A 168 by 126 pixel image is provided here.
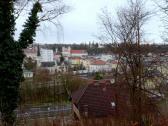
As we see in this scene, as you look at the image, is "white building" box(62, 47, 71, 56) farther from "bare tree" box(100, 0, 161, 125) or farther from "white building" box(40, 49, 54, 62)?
"bare tree" box(100, 0, 161, 125)

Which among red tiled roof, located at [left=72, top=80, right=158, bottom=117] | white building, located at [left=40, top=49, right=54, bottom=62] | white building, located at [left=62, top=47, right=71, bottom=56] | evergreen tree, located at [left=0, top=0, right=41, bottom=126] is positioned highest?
evergreen tree, located at [left=0, top=0, right=41, bottom=126]

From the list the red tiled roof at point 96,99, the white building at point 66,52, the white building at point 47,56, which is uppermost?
the white building at point 66,52

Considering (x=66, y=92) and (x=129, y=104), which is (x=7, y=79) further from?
(x=66, y=92)

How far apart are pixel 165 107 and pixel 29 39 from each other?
878 centimetres

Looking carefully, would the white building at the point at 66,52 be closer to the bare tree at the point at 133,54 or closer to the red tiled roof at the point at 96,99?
the red tiled roof at the point at 96,99

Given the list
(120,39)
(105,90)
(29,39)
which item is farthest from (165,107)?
(105,90)

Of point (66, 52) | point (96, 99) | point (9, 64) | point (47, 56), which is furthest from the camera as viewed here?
point (47, 56)

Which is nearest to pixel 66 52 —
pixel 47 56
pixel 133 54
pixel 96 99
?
pixel 47 56

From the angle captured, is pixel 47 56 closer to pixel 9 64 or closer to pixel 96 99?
pixel 96 99

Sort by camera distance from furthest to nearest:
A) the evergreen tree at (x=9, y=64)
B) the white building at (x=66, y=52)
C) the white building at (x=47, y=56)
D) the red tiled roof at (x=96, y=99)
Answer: the white building at (x=47, y=56) < the white building at (x=66, y=52) < the red tiled roof at (x=96, y=99) < the evergreen tree at (x=9, y=64)

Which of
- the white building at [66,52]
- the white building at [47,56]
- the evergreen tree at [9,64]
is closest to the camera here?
the evergreen tree at [9,64]

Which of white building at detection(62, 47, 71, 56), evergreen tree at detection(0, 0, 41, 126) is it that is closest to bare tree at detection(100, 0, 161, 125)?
evergreen tree at detection(0, 0, 41, 126)

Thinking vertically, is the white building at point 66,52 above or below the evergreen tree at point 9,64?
below

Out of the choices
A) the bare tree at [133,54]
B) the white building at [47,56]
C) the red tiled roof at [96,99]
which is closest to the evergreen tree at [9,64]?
the bare tree at [133,54]
